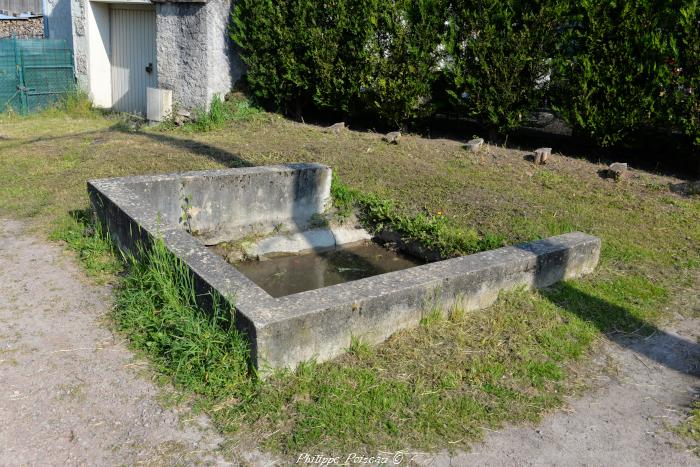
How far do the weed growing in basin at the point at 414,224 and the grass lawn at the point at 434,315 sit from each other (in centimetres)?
21

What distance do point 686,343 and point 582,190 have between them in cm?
342

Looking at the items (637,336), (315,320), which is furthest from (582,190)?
(315,320)

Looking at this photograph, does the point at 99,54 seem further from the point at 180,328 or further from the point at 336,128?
the point at 180,328

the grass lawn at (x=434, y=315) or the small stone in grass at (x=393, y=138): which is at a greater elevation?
the small stone in grass at (x=393, y=138)

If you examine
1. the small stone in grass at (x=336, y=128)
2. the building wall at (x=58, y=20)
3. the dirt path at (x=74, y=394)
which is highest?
the building wall at (x=58, y=20)

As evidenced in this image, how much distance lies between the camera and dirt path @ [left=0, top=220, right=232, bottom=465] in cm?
311

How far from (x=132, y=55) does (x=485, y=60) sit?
756 centimetres

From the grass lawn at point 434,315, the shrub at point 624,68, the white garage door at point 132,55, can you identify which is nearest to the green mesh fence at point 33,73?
the white garage door at point 132,55

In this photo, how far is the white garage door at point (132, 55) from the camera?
41.8 ft

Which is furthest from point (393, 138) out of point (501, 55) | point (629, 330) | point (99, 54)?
point (99, 54)

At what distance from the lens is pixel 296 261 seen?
6.44 m

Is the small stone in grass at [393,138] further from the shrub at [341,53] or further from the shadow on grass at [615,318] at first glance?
the shadow on grass at [615,318]

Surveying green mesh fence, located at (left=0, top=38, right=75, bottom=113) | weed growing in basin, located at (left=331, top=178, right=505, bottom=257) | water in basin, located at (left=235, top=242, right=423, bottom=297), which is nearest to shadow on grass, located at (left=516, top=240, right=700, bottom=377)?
weed growing in basin, located at (left=331, top=178, right=505, bottom=257)

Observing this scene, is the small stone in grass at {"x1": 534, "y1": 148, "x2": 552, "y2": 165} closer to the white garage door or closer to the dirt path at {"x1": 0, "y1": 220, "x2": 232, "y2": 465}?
the dirt path at {"x1": 0, "y1": 220, "x2": 232, "y2": 465}
